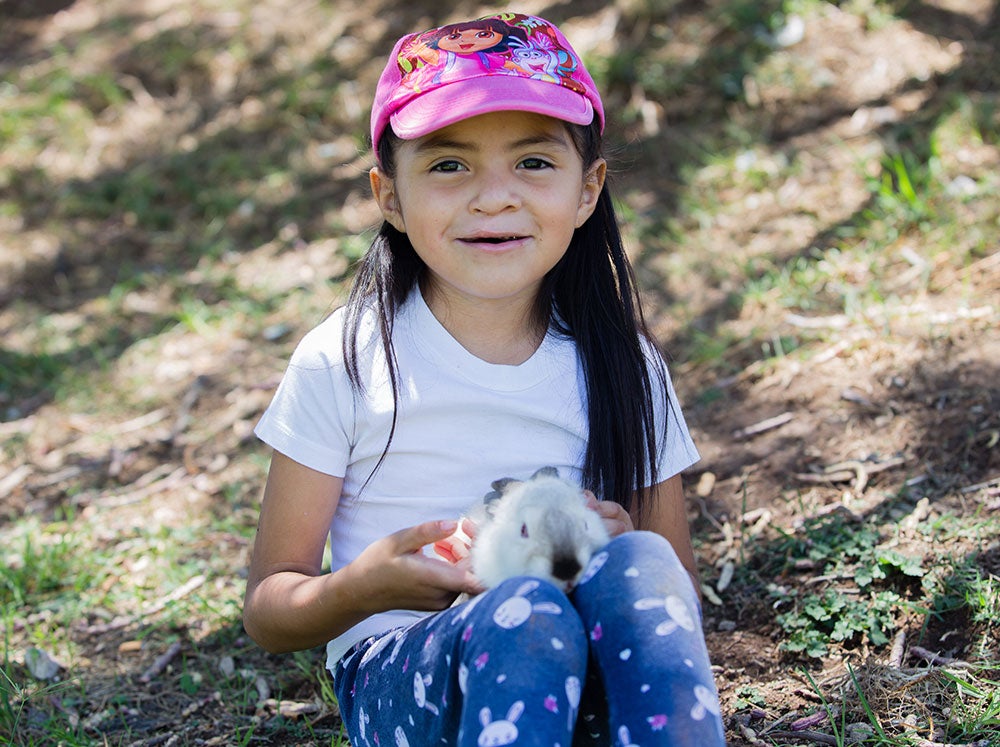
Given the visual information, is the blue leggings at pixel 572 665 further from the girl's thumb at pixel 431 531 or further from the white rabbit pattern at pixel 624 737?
the girl's thumb at pixel 431 531

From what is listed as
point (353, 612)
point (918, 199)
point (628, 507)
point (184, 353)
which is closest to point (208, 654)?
point (353, 612)

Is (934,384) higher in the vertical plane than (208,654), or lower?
higher

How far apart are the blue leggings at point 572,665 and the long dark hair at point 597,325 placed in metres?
0.53

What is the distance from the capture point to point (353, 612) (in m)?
2.16

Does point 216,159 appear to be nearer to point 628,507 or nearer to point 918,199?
point 918,199

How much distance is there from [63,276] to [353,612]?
4.72 metres

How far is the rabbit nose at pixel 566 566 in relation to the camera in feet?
6.53

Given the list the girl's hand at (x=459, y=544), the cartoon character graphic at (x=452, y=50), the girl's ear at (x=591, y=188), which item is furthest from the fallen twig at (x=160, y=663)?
the cartoon character graphic at (x=452, y=50)

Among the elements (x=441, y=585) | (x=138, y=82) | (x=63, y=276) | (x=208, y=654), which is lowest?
(x=208, y=654)

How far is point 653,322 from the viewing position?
15.3ft

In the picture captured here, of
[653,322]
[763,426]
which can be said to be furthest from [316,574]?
[653,322]

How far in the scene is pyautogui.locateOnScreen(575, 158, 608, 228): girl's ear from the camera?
2.50 m

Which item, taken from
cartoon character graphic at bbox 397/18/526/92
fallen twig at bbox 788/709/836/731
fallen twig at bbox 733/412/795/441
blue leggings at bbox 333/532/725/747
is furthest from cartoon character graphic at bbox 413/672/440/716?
fallen twig at bbox 733/412/795/441

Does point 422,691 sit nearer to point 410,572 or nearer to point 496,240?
point 410,572
